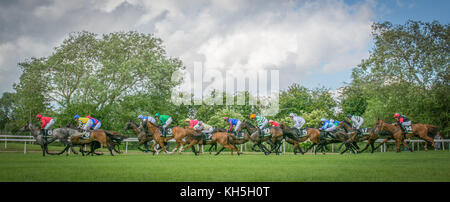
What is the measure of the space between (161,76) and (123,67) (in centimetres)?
377

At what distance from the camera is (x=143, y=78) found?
3803cm

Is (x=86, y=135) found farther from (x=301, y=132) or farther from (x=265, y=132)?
(x=301, y=132)

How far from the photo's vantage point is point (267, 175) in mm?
8359

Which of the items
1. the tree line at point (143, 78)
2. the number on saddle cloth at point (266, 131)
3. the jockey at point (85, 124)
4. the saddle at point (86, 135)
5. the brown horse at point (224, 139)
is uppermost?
the tree line at point (143, 78)

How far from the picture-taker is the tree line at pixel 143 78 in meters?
32.7

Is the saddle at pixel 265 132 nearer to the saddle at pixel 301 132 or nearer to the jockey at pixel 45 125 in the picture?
the saddle at pixel 301 132

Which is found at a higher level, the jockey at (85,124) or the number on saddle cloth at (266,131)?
the jockey at (85,124)

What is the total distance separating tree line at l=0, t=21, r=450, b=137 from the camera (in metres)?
32.7

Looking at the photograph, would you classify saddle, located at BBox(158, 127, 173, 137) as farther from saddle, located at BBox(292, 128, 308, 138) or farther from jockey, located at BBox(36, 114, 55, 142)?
saddle, located at BBox(292, 128, 308, 138)

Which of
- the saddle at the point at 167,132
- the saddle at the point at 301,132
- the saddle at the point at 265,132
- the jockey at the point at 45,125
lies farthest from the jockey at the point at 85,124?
the saddle at the point at 301,132

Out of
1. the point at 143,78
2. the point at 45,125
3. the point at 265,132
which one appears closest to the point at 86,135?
the point at 45,125

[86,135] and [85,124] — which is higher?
[85,124]
